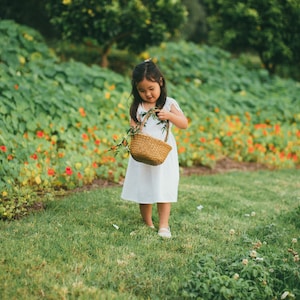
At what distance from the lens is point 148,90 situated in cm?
365

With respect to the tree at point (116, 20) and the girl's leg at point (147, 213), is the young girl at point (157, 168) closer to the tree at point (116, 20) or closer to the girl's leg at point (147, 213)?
the girl's leg at point (147, 213)

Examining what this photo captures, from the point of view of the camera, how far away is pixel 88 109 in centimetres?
615

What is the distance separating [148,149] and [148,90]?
0.46m

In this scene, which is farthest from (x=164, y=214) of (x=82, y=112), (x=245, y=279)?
(x=82, y=112)

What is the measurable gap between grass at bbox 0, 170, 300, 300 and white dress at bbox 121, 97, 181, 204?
29cm

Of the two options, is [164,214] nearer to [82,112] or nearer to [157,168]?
[157,168]

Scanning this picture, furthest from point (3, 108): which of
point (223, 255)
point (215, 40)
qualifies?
point (215, 40)

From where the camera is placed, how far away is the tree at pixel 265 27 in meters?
9.57

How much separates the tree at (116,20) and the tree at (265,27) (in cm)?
203

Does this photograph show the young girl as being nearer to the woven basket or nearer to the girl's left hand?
the girl's left hand

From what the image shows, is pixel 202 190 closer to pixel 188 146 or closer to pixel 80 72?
pixel 188 146

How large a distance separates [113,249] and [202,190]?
2.09 metres

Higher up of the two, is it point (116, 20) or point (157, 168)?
point (116, 20)

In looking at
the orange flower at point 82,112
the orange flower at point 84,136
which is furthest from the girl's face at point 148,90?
the orange flower at point 82,112
